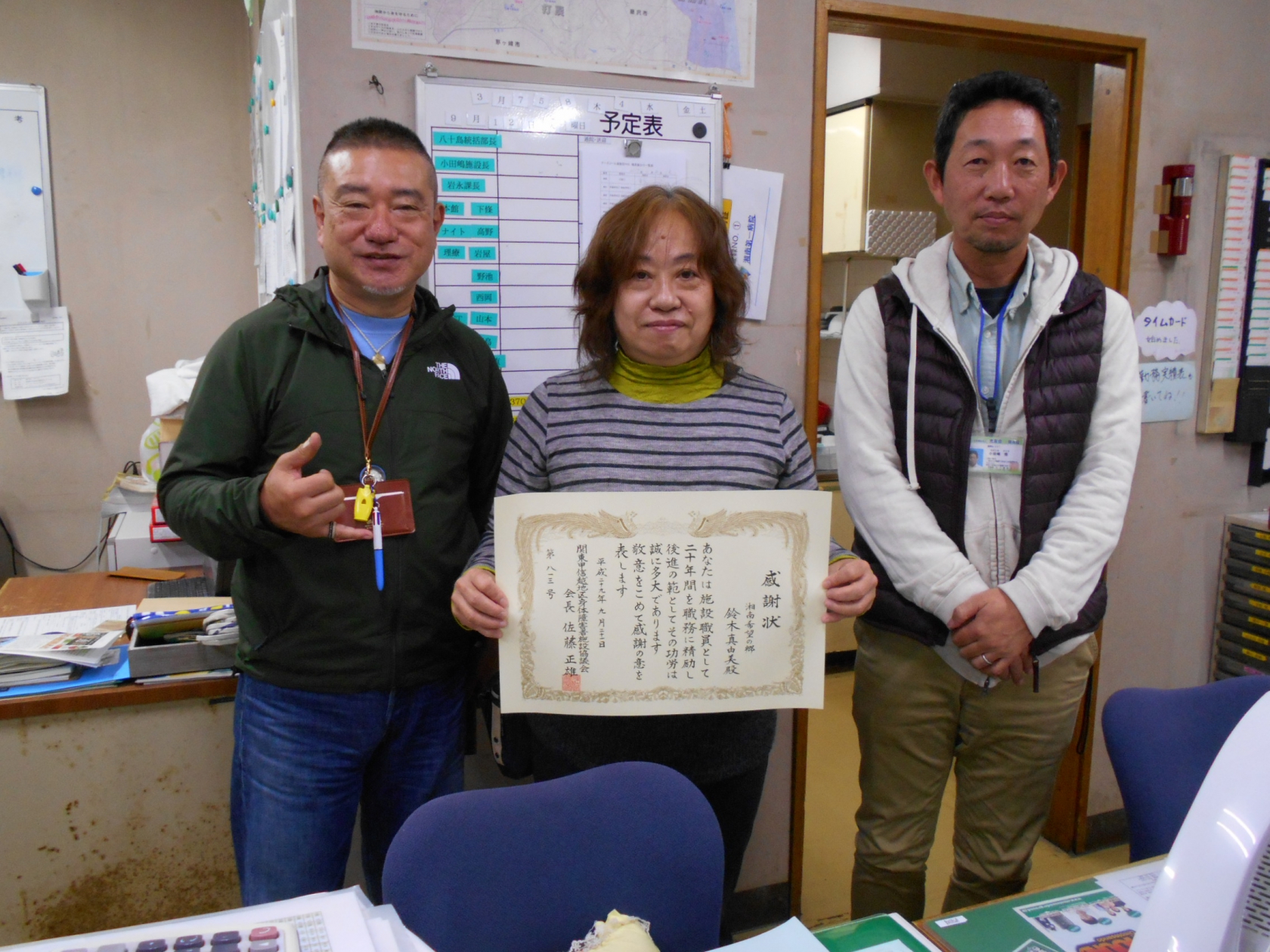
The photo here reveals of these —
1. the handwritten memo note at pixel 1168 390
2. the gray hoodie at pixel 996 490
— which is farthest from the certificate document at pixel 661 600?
the handwritten memo note at pixel 1168 390

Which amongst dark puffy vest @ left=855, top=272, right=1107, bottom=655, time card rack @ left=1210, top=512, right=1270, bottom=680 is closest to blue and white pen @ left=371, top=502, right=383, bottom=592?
dark puffy vest @ left=855, top=272, right=1107, bottom=655

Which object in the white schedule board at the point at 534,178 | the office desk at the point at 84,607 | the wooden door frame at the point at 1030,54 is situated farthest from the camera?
the wooden door frame at the point at 1030,54

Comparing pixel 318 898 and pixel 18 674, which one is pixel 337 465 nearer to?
pixel 318 898

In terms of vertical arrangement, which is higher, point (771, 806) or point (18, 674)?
point (18, 674)

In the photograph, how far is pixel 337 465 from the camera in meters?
1.36

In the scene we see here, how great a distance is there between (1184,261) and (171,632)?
2859mm

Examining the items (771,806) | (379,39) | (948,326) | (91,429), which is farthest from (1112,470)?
(91,429)

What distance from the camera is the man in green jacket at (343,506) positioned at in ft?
4.42

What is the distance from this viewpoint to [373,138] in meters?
1.36

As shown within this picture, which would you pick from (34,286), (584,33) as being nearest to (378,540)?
(584,33)

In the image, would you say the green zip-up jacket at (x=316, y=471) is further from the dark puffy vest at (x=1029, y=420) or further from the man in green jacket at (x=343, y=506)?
the dark puffy vest at (x=1029, y=420)

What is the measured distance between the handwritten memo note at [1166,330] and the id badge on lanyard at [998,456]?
1205 millimetres

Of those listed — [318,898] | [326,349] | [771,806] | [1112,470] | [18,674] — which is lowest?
[771,806]

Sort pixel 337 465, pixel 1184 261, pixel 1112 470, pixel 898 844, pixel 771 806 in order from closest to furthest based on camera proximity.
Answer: pixel 337 465 → pixel 1112 470 → pixel 898 844 → pixel 771 806 → pixel 1184 261
